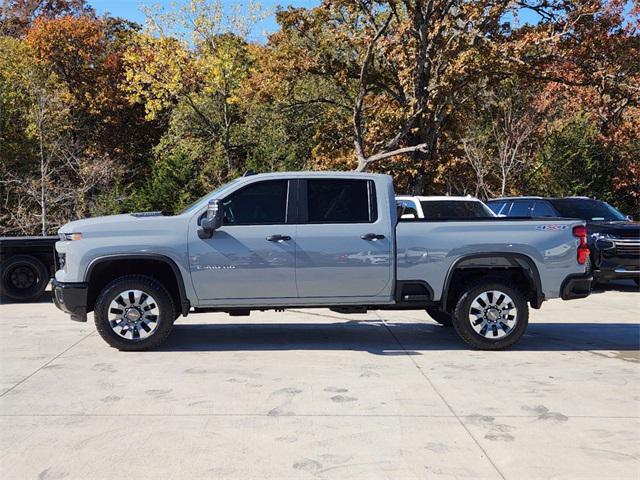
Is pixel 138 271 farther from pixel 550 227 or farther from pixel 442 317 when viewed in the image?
pixel 550 227

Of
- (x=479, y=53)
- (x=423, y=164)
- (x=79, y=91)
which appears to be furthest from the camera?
(x=79, y=91)

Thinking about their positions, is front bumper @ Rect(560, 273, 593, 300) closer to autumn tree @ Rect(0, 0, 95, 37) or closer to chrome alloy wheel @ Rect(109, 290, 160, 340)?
chrome alloy wheel @ Rect(109, 290, 160, 340)

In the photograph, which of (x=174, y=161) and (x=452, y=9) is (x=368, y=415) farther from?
(x=174, y=161)

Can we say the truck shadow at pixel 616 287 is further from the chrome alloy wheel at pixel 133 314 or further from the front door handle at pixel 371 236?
the chrome alloy wheel at pixel 133 314

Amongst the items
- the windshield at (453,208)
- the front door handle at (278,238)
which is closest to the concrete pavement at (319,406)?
the front door handle at (278,238)

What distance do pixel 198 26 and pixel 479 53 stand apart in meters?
14.2

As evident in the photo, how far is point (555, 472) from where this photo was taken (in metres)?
4.24

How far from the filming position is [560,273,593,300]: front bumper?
7711 mm

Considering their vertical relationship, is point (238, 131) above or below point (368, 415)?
above

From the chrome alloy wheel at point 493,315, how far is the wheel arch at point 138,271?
3303mm

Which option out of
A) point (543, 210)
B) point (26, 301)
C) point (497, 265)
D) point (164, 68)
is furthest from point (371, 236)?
point (164, 68)

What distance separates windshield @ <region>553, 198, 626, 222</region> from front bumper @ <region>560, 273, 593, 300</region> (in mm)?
6598

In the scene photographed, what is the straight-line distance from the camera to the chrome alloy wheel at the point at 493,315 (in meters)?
7.73

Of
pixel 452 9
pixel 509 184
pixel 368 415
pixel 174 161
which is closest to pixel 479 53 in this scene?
pixel 452 9
